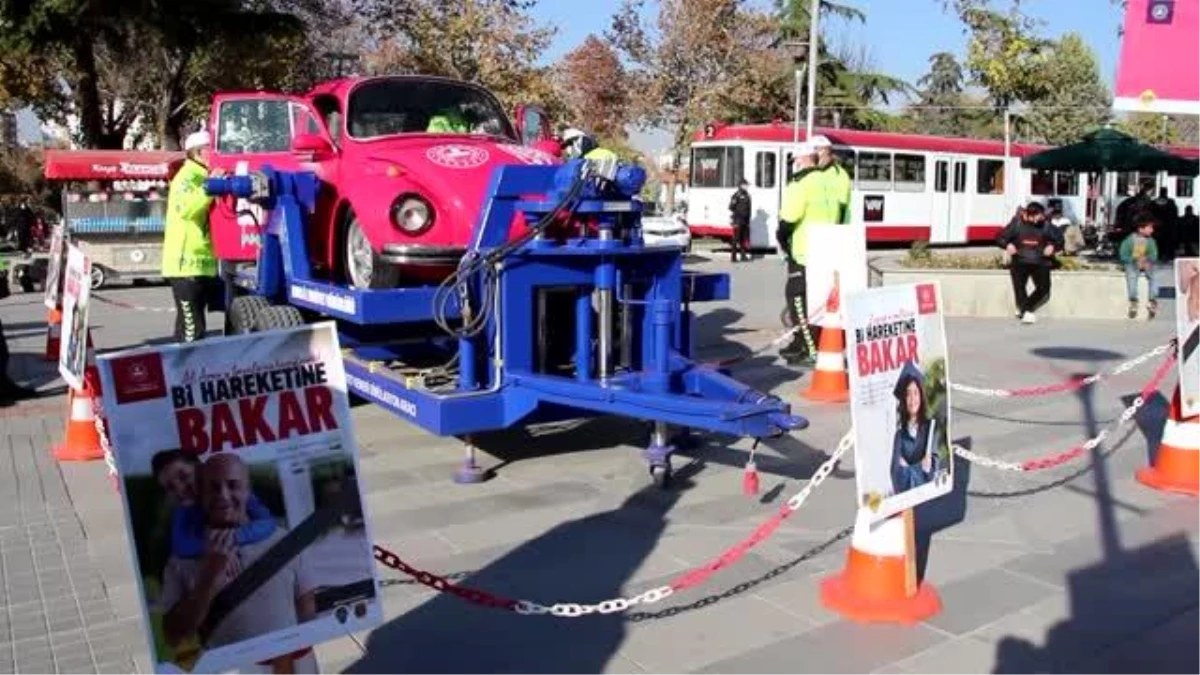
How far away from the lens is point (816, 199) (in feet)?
33.1

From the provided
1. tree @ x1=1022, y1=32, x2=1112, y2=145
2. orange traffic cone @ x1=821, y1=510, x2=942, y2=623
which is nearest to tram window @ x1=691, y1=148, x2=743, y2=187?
orange traffic cone @ x1=821, y1=510, x2=942, y2=623

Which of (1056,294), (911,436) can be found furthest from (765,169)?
(911,436)

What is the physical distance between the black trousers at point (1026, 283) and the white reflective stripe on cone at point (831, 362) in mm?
6136

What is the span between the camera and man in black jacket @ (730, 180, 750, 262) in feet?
85.0

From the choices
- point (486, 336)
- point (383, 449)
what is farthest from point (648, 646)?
point (383, 449)

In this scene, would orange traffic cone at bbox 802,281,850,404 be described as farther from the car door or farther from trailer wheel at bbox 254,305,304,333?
the car door

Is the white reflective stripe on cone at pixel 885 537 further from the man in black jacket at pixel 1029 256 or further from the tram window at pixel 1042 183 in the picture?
the tram window at pixel 1042 183

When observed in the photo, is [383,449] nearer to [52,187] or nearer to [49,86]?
[49,86]

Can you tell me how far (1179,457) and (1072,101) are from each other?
62138mm

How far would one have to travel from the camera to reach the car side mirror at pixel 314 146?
7969mm

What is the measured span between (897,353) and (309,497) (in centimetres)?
249

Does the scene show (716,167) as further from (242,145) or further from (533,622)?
(533,622)

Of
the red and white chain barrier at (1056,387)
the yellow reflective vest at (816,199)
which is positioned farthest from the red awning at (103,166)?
the red and white chain barrier at (1056,387)

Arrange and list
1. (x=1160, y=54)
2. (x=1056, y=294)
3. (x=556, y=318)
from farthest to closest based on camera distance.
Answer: (x=1056, y=294), (x=556, y=318), (x=1160, y=54)
